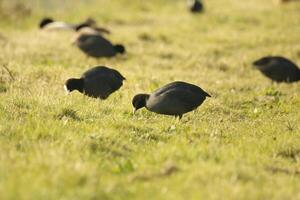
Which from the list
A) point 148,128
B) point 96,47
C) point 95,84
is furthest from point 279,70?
point 148,128

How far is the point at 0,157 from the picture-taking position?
5668 mm

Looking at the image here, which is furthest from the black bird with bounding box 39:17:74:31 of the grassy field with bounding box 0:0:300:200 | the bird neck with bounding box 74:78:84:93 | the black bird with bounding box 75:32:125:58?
the bird neck with bounding box 74:78:84:93

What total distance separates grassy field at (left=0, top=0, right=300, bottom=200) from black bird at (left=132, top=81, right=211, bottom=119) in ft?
0.59

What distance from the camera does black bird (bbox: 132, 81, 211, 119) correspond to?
27.9ft

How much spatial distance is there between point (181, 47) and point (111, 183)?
12715 millimetres

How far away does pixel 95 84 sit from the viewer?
10008mm

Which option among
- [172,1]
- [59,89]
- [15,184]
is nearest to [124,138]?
[15,184]

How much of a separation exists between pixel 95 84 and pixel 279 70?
15.3 ft

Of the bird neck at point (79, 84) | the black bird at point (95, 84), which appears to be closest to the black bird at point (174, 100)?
the black bird at point (95, 84)

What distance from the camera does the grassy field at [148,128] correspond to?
5.22 meters

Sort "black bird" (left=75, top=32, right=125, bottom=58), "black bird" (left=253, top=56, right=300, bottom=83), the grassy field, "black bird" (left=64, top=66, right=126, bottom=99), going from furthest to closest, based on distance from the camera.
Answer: "black bird" (left=75, top=32, right=125, bottom=58)
"black bird" (left=253, top=56, right=300, bottom=83)
"black bird" (left=64, top=66, right=126, bottom=99)
the grassy field

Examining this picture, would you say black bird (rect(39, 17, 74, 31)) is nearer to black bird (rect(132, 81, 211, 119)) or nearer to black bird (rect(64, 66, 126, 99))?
black bird (rect(64, 66, 126, 99))

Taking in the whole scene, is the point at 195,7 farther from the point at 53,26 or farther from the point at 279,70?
the point at 279,70

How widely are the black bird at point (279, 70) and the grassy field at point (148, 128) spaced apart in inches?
8.1
